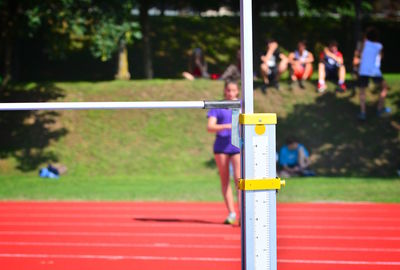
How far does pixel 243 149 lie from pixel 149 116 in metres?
14.8

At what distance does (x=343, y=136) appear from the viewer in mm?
18453

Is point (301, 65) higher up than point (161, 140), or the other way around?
point (301, 65)

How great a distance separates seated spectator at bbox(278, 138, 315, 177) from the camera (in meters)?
16.2

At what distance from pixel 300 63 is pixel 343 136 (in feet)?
8.54

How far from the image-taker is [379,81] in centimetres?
1853

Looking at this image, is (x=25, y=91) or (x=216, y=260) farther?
(x=25, y=91)

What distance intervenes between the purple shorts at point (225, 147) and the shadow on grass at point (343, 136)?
7.55 m

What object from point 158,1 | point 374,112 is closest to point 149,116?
point 374,112

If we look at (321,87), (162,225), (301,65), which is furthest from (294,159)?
(162,225)

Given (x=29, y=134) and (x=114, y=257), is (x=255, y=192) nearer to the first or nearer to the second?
(x=114, y=257)

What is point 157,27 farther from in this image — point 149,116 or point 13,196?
point 13,196

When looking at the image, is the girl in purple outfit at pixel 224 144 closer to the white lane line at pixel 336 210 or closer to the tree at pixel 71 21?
the white lane line at pixel 336 210

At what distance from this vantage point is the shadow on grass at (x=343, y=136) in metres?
17.2

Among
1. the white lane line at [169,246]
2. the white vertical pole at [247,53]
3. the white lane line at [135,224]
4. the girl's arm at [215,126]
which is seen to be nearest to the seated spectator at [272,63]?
the white lane line at [135,224]
